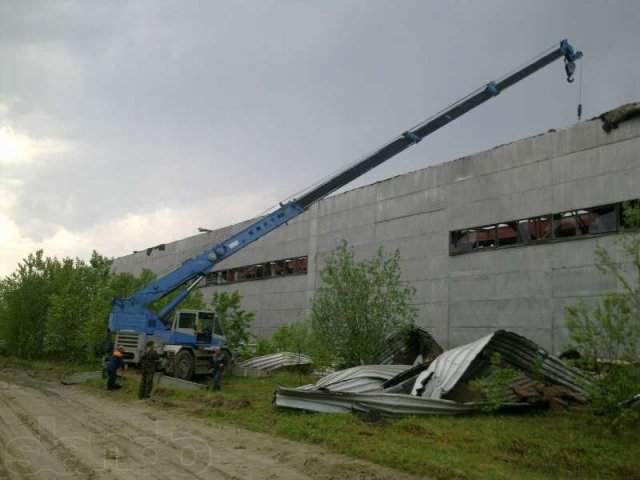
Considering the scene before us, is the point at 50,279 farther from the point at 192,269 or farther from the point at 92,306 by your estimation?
the point at 192,269

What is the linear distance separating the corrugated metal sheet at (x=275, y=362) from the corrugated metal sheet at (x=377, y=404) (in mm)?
10489

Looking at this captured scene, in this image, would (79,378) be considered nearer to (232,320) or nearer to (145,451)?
(232,320)

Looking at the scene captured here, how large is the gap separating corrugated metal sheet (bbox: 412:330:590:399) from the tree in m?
3.66

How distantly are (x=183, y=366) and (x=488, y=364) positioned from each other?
10.9 meters

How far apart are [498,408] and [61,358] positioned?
2847 centimetres

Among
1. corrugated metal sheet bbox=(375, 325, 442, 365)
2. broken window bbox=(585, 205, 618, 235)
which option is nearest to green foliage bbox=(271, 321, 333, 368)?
corrugated metal sheet bbox=(375, 325, 442, 365)

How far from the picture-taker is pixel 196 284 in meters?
21.2

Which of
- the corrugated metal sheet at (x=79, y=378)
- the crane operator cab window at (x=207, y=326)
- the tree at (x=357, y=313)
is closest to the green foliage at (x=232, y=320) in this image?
the crane operator cab window at (x=207, y=326)

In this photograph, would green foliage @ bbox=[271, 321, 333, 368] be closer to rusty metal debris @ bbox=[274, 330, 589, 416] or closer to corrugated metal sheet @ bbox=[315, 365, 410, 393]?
corrugated metal sheet @ bbox=[315, 365, 410, 393]

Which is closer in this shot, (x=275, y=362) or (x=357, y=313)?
(x=357, y=313)

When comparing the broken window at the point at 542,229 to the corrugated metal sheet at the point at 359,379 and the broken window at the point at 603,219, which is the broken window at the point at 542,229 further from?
the corrugated metal sheet at the point at 359,379

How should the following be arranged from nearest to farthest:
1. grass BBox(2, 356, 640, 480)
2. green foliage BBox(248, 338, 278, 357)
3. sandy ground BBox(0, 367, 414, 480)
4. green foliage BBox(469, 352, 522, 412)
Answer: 1. sandy ground BBox(0, 367, 414, 480)
2. grass BBox(2, 356, 640, 480)
3. green foliage BBox(469, 352, 522, 412)
4. green foliage BBox(248, 338, 278, 357)

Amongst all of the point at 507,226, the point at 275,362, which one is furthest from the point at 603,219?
the point at 275,362

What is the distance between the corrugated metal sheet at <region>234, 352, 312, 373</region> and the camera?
22922 mm
